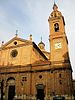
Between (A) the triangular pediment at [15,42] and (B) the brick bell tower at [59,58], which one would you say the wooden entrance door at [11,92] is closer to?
(B) the brick bell tower at [59,58]

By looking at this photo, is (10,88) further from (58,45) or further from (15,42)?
(58,45)

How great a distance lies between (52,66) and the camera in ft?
89.8

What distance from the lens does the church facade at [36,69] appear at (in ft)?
85.8

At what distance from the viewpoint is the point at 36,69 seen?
2861 cm

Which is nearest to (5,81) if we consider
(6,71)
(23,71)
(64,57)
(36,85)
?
(6,71)

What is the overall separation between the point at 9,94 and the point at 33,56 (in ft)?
25.3

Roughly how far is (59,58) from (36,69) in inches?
165

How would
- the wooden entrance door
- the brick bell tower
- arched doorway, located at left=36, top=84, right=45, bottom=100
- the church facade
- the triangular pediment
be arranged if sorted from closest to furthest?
the brick bell tower < the church facade < arched doorway, located at left=36, top=84, right=45, bottom=100 < the wooden entrance door < the triangular pediment

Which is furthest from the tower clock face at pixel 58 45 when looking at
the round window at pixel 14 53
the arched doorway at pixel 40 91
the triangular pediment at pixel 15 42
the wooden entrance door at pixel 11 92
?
the wooden entrance door at pixel 11 92

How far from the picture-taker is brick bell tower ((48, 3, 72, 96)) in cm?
2550

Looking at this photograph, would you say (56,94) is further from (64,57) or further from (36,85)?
(64,57)

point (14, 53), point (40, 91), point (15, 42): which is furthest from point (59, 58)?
point (15, 42)

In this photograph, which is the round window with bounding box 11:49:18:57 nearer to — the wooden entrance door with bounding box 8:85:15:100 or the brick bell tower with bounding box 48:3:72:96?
the wooden entrance door with bounding box 8:85:15:100

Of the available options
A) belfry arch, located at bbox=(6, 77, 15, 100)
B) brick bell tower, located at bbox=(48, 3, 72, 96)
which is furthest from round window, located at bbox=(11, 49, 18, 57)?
brick bell tower, located at bbox=(48, 3, 72, 96)
